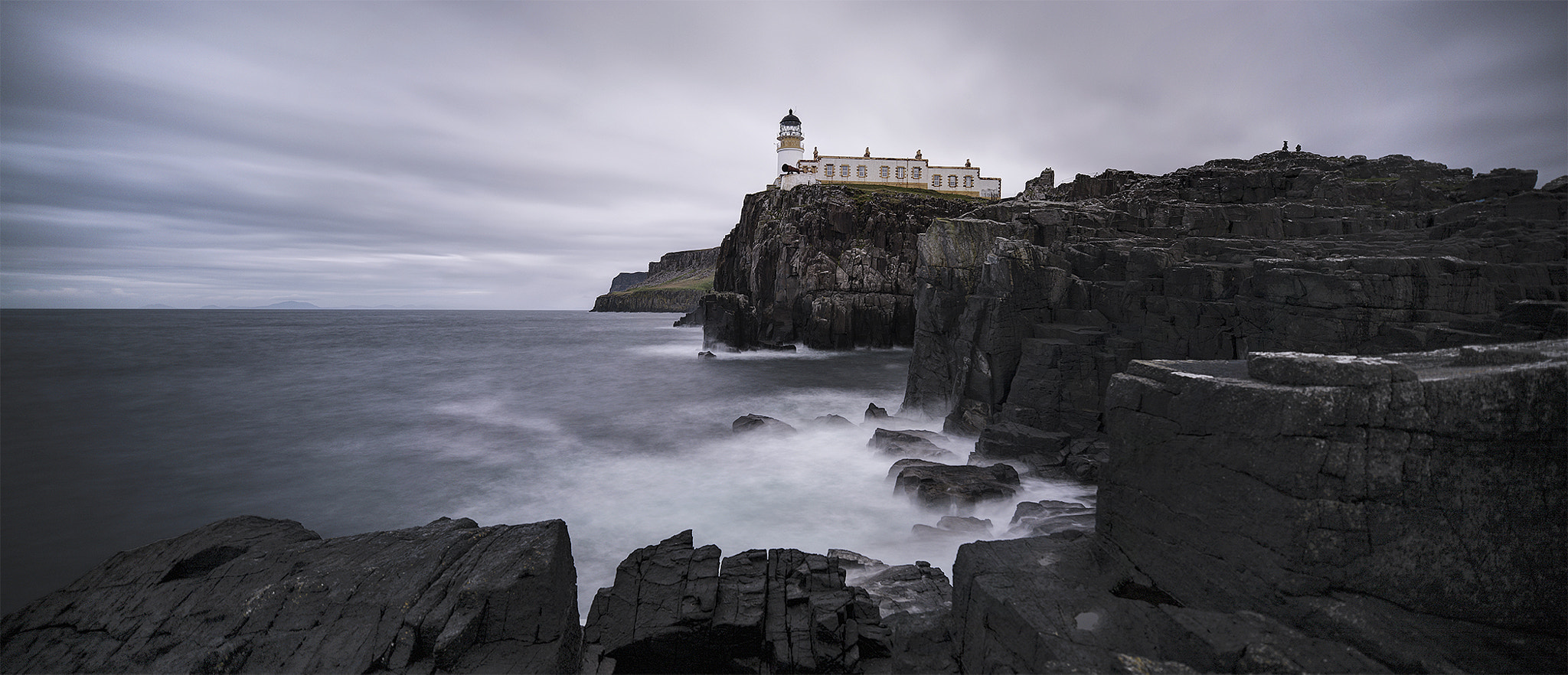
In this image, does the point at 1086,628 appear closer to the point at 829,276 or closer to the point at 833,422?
the point at 833,422

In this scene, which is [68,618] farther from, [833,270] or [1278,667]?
[833,270]

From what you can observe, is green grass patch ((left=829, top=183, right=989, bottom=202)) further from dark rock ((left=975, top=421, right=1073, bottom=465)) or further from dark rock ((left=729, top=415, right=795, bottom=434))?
dark rock ((left=975, top=421, right=1073, bottom=465))

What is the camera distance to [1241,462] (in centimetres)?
535

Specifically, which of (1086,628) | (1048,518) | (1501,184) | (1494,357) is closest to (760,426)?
(1048,518)

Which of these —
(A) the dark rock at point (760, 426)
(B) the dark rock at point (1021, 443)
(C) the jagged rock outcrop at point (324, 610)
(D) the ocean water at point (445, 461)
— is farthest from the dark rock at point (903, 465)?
(C) the jagged rock outcrop at point (324, 610)

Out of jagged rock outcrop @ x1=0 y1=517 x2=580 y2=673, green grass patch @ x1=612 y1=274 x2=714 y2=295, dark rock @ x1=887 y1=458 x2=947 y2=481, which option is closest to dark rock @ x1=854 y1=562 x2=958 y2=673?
jagged rock outcrop @ x1=0 y1=517 x2=580 y2=673

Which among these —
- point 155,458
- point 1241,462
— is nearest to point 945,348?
point 1241,462

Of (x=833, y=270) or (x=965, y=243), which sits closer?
(x=965, y=243)

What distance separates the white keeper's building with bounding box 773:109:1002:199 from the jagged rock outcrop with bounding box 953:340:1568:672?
3076 inches

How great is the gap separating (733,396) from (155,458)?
21.1m

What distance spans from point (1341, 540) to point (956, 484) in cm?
813

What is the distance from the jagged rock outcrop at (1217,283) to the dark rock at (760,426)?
5.72 metres

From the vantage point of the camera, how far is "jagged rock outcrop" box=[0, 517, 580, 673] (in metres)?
5.39

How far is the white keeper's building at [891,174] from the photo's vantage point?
266 feet
